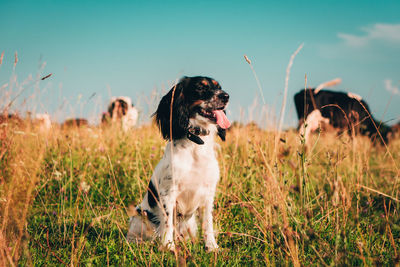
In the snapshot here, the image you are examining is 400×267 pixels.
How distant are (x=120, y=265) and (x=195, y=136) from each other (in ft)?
3.81

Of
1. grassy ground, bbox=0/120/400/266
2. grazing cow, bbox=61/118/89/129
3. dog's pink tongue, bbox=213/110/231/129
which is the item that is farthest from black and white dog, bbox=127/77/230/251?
grazing cow, bbox=61/118/89/129

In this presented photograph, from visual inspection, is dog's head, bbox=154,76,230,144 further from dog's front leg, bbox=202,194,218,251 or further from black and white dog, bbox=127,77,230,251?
dog's front leg, bbox=202,194,218,251

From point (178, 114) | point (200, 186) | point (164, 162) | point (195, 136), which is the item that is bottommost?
point (200, 186)

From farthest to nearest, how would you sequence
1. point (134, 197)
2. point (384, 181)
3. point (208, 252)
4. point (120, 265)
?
point (384, 181)
point (134, 197)
point (208, 252)
point (120, 265)

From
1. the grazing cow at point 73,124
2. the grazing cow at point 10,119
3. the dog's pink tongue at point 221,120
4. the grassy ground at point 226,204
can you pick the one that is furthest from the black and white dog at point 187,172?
the grazing cow at point 73,124

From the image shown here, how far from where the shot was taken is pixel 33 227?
8.63 feet

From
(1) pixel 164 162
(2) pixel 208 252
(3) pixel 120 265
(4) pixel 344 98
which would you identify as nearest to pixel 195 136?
(1) pixel 164 162

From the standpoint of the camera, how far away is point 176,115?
2680 mm

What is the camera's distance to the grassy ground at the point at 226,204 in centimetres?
139

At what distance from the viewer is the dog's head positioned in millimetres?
2578

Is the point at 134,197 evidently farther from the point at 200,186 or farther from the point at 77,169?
the point at 200,186

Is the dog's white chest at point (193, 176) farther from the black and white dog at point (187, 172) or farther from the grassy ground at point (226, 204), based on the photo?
the grassy ground at point (226, 204)

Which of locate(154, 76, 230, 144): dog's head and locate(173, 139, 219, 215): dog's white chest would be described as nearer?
locate(173, 139, 219, 215): dog's white chest

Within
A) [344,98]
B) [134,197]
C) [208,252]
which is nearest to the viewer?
[208,252]
